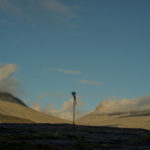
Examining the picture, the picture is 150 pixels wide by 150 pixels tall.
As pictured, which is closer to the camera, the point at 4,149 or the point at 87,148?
the point at 4,149

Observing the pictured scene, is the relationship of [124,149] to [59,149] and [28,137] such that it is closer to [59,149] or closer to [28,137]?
[59,149]

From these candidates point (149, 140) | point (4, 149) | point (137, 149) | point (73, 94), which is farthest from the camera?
point (73, 94)

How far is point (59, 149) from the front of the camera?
29.0m

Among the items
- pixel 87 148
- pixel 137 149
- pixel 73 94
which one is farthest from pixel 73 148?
pixel 73 94

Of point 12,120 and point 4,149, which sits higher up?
point 12,120

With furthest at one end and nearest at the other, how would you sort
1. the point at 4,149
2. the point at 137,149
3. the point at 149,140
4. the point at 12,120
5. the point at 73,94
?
the point at 12,120
the point at 73,94
the point at 149,140
the point at 137,149
the point at 4,149

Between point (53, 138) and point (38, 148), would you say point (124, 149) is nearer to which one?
point (38, 148)

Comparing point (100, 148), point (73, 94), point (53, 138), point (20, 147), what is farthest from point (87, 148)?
point (73, 94)

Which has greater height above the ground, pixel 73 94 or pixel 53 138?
pixel 73 94

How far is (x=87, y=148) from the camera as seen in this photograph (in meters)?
30.4

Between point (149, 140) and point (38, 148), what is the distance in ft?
55.5

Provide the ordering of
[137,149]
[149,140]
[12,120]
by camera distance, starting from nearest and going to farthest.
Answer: [137,149]
[149,140]
[12,120]

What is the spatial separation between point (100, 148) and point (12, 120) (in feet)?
571

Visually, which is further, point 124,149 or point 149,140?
point 149,140
